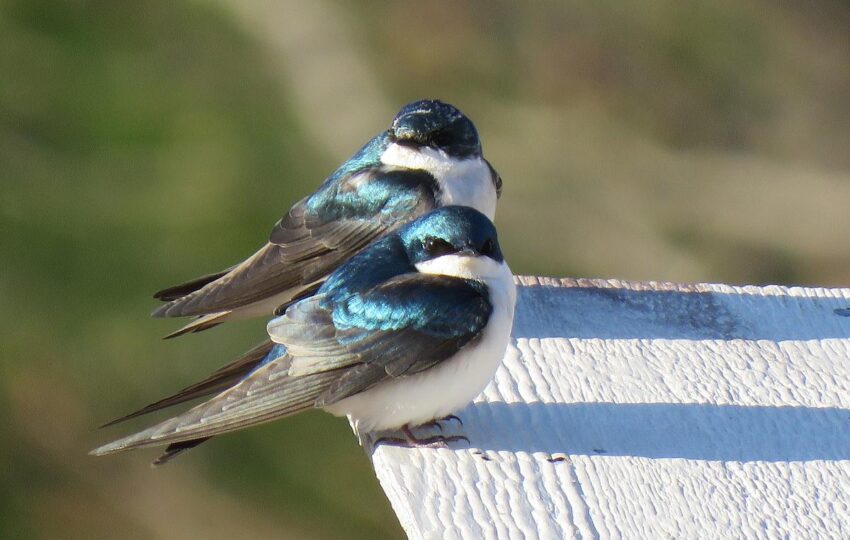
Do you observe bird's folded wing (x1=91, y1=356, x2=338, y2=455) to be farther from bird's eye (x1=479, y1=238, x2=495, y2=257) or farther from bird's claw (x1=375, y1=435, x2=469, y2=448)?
bird's eye (x1=479, y1=238, x2=495, y2=257)

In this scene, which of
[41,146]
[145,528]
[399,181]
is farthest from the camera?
[41,146]

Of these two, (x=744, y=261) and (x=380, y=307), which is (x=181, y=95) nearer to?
(x=744, y=261)

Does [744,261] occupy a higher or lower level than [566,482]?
lower

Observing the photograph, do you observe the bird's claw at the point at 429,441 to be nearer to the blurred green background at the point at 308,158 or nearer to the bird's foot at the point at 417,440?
the bird's foot at the point at 417,440

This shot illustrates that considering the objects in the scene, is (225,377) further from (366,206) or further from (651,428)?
(366,206)

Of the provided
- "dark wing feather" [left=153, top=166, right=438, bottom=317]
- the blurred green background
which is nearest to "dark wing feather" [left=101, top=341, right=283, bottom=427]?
"dark wing feather" [left=153, top=166, right=438, bottom=317]

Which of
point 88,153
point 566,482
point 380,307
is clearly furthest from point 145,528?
point 566,482

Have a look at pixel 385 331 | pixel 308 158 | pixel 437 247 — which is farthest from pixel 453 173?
pixel 308 158
